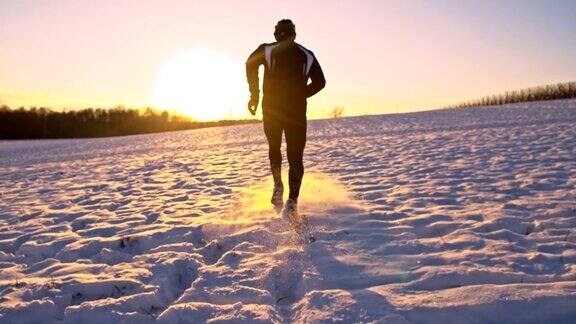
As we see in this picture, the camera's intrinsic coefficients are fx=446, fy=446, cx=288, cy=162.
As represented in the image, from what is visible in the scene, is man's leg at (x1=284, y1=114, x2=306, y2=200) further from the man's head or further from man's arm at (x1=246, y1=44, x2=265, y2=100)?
the man's head

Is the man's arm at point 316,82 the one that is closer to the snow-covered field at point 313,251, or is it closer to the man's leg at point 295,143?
the man's leg at point 295,143

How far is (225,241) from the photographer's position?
4.51m

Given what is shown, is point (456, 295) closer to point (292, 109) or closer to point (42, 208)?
point (292, 109)

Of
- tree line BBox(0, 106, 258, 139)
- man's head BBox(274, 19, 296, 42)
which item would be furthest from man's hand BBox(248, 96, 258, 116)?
tree line BBox(0, 106, 258, 139)

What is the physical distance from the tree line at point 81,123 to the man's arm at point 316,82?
62.9 metres

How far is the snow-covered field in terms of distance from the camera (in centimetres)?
297

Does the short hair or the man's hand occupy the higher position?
the short hair

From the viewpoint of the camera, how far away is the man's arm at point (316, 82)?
562cm

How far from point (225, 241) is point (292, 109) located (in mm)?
1887

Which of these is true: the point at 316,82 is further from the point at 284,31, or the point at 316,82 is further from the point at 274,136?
the point at 274,136

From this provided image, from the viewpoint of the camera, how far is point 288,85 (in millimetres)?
5469

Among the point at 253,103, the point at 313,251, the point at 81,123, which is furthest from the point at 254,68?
the point at 81,123

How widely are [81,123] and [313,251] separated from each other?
270 ft

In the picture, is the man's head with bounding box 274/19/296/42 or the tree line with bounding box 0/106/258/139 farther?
the tree line with bounding box 0/106/258/139
